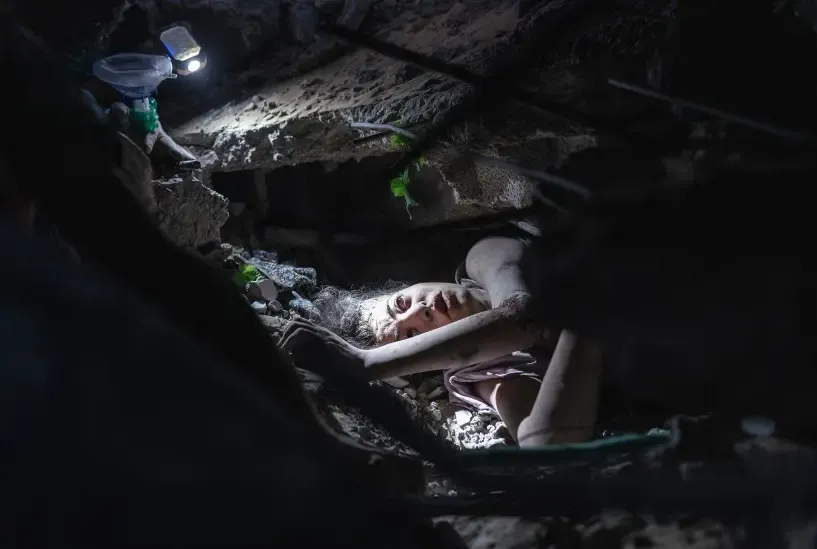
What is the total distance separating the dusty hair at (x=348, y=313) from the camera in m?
2.45

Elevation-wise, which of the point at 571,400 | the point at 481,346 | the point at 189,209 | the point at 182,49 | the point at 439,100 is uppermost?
the point at 182,49

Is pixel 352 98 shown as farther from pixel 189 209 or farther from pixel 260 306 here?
pixel 260 306

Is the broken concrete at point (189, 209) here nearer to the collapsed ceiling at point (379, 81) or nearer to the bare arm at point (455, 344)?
the collapsed ceiling at point (379, 81)

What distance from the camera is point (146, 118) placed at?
95.7 inches

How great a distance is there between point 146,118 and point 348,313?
Result: 1247 millimetres

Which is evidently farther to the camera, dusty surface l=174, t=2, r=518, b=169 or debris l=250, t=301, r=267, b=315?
debris l=250, t=301, r=267, b=315

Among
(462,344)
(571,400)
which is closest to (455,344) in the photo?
(462,344)

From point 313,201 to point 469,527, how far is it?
3.26 metres

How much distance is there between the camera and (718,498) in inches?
21.9

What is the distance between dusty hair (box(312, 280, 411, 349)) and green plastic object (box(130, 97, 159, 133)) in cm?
Result: 111

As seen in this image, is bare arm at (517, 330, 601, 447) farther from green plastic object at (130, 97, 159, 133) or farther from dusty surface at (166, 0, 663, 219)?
green plastic object at (130, 97, 159, 133)

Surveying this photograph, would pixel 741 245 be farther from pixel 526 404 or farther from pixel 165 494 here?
pixel 526 404

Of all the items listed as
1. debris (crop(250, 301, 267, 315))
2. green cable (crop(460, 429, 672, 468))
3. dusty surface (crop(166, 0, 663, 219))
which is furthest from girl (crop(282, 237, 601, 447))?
green cable (crop(460, 429, 672, 468))

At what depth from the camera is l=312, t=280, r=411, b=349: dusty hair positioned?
8.02 ft
